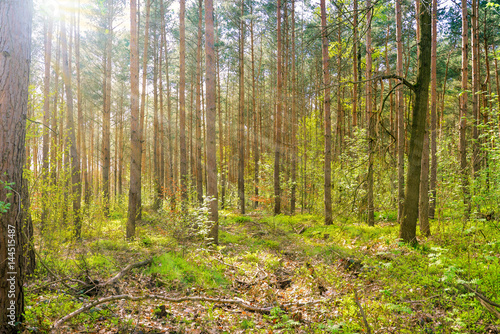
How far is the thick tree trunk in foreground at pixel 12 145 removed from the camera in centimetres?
284

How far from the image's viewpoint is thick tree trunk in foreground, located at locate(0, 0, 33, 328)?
284 cm

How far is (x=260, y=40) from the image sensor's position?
68.1 ft

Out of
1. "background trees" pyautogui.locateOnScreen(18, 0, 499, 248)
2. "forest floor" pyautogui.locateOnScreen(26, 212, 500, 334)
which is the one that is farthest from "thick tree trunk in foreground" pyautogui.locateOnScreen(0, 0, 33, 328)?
"background trees" pyautogui.locateOnScreen(18, 0, 499, 248)

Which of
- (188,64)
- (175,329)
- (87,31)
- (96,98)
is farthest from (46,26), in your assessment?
(175,329)

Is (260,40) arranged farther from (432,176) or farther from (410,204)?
(410,204)

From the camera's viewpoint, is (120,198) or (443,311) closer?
(443,311)

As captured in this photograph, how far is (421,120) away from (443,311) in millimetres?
3809

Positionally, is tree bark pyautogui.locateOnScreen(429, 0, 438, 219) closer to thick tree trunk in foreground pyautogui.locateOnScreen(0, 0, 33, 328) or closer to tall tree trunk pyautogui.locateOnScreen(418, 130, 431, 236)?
tall tree trunk pyautogui.locateOnScreen(418, 130, 431, 236)

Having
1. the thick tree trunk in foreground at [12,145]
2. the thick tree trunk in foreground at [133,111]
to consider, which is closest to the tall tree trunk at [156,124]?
the thick tree trunk in foreground at [133,111]

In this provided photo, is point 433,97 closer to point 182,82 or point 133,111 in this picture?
point 182,82

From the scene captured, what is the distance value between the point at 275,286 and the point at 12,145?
494cm

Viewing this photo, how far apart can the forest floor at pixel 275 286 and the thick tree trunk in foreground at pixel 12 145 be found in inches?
15.6

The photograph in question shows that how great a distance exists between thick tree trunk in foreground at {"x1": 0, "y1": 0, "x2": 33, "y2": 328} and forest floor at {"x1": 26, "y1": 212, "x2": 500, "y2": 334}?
40cm

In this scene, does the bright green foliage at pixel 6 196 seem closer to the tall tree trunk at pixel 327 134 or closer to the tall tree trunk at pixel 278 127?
the tall tree trunk at pixel 327 134
